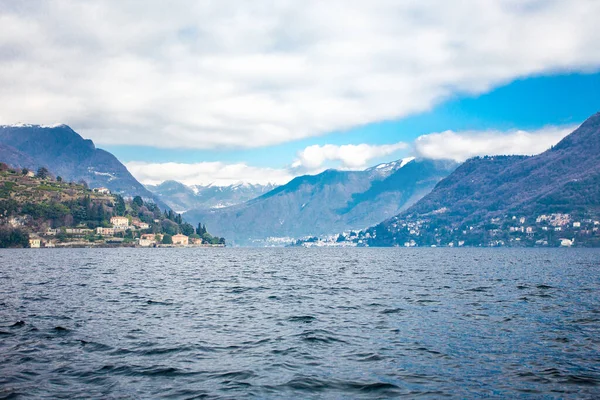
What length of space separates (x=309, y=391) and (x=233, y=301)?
29.8 meters

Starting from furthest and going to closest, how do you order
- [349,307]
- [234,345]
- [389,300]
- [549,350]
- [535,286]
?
[535,286] < [389,300] < [349,307] < [234,345] < [549,350]

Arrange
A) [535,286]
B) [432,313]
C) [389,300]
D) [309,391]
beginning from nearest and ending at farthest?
[309,391] < [432,313] < [389,300] < [535,286]

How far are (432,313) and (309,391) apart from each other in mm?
22463

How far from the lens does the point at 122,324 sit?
3631 centimetres

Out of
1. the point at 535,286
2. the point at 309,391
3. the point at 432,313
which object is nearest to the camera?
the point at 309,391

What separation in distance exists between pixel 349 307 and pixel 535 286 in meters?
30.9

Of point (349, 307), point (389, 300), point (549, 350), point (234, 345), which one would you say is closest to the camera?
point (549, 350)

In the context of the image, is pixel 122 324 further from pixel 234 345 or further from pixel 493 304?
pixel 493 304

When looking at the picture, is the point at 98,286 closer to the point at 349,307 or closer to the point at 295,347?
the point at 349,307

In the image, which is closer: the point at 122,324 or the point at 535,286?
the point at 122,324

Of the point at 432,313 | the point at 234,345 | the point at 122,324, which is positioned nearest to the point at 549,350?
the point at 432,313

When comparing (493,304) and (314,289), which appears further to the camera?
(314,289)

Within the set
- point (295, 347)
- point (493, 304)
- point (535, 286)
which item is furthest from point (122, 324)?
point (535, 286)

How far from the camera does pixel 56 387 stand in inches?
835
